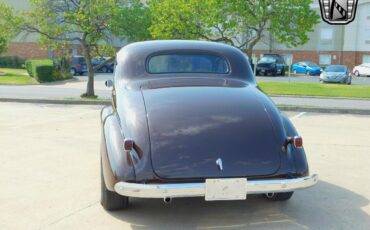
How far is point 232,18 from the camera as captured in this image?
16125mm

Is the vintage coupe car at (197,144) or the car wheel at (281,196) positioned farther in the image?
the car wheel at (281,196)

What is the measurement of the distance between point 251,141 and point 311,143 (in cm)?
459

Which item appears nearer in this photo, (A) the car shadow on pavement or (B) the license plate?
(B) the license plate

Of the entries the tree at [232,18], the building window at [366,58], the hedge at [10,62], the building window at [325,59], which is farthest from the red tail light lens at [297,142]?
the building window at [325,59]

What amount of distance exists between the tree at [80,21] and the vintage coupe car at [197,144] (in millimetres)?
10879

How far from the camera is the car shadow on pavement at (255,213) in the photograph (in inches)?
175

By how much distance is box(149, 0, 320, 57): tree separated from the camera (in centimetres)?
1564

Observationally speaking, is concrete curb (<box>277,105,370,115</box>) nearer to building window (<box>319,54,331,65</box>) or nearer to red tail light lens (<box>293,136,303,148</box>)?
red tail light lens (<box>293,136,303,148</box>)

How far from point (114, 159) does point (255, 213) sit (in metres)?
1.51

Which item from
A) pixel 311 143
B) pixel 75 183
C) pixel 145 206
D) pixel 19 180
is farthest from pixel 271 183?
pixel 311 143

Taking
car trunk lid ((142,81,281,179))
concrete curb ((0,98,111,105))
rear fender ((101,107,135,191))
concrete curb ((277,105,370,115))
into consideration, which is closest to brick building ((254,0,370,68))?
concrete curb ((277,105,370,115))

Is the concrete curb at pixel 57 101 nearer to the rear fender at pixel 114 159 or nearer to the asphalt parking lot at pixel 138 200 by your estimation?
the asphalt parking lot at pixel 138 200

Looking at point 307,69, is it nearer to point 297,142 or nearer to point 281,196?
point 281,196

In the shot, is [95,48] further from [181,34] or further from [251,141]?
[251,141]
